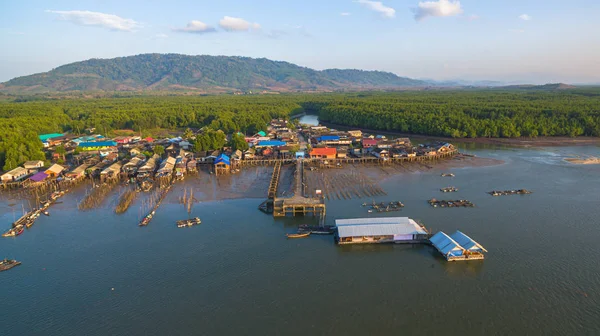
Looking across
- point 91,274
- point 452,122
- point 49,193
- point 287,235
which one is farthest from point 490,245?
point 452,122

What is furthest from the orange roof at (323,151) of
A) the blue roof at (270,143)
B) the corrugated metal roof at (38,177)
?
the corrugated metal roof at (38,177)

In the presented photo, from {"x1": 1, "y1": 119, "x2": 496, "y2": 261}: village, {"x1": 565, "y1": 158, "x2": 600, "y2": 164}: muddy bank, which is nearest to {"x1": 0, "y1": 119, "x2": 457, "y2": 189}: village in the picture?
{"x1": 1, "y1": 119, "x2": 496, "y2": 261}: village

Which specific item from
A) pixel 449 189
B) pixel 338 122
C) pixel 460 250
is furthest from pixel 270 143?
pixel 460 250

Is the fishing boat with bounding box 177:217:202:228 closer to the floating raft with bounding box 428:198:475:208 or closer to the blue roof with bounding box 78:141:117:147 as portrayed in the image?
the floating raft with bounding box 428:198:475:208

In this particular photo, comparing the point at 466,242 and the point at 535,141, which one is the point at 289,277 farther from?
the point at 535,141

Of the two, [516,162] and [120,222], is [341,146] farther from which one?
[120,222]

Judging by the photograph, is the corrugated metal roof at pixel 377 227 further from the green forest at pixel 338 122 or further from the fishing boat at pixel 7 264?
the green forest at pixel 338 122
